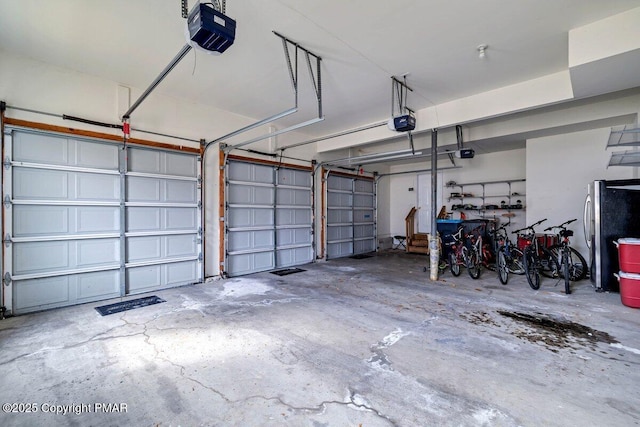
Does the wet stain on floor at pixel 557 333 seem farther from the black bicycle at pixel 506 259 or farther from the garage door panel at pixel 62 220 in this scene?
the garage door panel at pixel 62 220

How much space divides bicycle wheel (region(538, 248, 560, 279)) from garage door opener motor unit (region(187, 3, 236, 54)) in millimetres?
5677

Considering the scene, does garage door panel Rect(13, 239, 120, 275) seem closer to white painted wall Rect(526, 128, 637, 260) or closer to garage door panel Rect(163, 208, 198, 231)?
garage door panel Rect(163, 208, 198, 231)

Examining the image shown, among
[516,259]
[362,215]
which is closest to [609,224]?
[516,259]

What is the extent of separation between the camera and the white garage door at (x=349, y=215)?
7863 mm

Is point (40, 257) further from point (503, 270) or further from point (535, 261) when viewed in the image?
point (535, 261)

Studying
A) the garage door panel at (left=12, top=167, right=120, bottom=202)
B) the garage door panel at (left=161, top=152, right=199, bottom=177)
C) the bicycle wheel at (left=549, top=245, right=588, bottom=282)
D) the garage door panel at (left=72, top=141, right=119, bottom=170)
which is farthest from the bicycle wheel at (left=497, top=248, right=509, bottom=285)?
the garage door panel at (left=72, top=141, right=119, bottom=170)

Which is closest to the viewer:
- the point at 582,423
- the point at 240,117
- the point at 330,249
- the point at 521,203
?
the point at 582,423

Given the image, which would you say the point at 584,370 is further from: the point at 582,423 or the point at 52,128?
the point at 52,128

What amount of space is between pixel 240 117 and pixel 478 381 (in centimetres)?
557

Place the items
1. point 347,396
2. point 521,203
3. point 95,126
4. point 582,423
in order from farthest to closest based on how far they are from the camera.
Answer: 1. point 521,203
2. point 95,126
3. point 347,396
4. point 582,423

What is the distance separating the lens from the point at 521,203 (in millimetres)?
7289

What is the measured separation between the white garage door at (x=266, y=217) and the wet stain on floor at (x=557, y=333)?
4502mm

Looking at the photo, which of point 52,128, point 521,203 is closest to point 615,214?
point 521,203

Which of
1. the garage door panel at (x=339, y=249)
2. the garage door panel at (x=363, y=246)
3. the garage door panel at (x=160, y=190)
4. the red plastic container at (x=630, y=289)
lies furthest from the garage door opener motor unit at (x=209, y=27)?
the garage door panel at (x=363, y=246)
